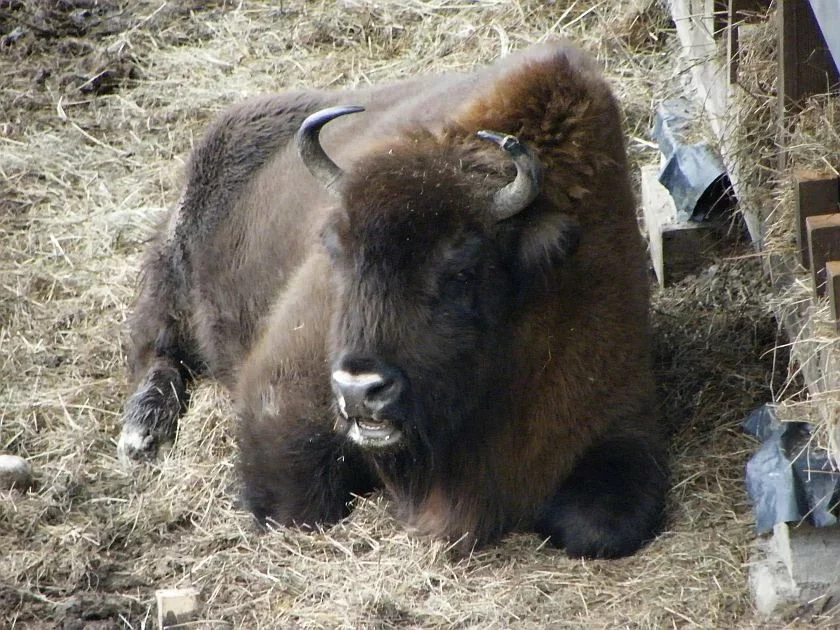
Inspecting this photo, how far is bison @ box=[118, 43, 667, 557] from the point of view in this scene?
4.77 metres

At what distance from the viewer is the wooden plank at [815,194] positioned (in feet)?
14.4

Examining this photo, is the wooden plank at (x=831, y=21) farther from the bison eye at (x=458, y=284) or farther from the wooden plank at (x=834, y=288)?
the bison eye at (x=458, y=284)

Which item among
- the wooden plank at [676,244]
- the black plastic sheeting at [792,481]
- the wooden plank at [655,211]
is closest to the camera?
the black plastic sheeting at [792,481]

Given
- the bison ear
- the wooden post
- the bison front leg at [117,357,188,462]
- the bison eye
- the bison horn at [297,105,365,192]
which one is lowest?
the bison front leg at [117,357,188,462]

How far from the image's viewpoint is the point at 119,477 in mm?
5938

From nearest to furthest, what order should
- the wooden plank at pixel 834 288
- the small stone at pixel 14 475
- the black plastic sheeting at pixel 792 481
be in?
the wooden plank at pixel 834 288 < the black plastic sheeting at pixel 792 481 < the small stone at pixel 14 475

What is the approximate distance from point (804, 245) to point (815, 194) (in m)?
0.20

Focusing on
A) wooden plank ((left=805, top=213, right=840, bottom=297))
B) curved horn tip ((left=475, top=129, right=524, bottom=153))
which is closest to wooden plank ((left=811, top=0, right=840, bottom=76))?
wooden plank ((left=805, top=213, right=840, bottom=297))

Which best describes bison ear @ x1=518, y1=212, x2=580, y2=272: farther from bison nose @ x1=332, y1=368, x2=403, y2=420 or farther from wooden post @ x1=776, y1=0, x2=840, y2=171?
wooden post @ x1=776, y1=0, x2=840, y2=171

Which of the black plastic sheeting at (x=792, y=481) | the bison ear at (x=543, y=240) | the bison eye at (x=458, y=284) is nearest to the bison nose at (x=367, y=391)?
the bison eye at (x=458, y=284)

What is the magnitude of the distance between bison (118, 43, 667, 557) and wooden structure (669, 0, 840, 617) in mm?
539

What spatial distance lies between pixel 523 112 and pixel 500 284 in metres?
0.66

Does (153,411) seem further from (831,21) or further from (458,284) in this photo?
(831,21)

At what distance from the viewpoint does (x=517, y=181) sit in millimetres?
4781
